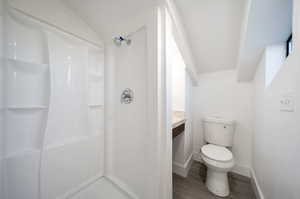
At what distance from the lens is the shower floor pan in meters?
1.03

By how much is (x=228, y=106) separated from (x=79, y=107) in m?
2.16

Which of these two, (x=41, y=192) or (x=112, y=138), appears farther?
(x=112, y=138)

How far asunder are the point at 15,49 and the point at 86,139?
100 cm

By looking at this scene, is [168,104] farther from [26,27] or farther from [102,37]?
[26,27]

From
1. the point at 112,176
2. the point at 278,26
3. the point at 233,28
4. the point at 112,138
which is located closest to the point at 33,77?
the point at 112,138

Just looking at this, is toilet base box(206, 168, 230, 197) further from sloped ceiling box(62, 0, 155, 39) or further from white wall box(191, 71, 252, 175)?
sloped ceiling box(62, 0, 155, 39)

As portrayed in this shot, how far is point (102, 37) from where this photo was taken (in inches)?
48.9

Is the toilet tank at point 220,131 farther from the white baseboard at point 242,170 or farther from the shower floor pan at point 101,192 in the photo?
the shower floor pan at point 101,192

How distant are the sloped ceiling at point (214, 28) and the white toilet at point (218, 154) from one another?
95 centimetres

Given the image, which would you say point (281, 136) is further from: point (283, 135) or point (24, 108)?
point (24, 108)

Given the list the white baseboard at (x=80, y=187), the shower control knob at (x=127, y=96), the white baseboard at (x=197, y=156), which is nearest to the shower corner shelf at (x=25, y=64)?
the shower control knob at (x=127, y=96)

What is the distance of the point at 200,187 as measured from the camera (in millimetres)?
1229

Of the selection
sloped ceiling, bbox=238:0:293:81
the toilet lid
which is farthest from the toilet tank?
sloped ceiling, bbox=238:0:293:81

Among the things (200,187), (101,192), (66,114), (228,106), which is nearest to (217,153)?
(200,187)
